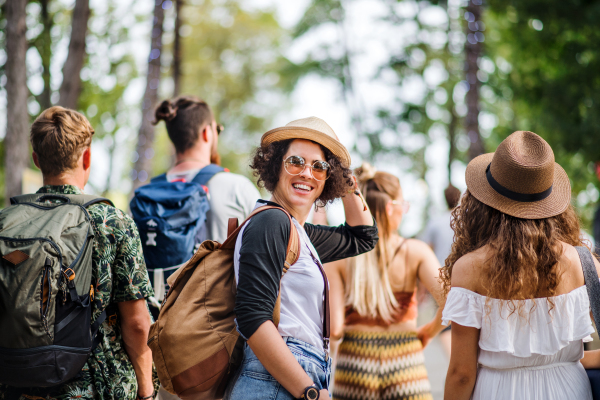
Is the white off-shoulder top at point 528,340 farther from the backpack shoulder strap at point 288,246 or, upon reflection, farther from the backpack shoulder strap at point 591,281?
the backpack shoulder strap at point 288,246

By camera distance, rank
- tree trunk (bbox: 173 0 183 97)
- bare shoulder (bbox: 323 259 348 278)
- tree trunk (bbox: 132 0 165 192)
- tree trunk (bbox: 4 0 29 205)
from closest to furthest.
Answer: bare shoulder (bbox: 323 259 348 278), tree trunk (bbox: 4 0 29 205), tree trunk (bbox: 132 0 165 192), tree trunk (bbox: 173 0 183 97)

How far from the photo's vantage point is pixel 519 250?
2.14 meters

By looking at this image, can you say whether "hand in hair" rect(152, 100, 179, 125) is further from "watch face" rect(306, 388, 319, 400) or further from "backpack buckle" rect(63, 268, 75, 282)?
"watch face" rect(306, 388, 319, 400)

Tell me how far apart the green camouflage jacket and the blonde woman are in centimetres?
145

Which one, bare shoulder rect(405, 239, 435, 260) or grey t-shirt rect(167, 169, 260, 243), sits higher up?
grey t-shirt rect(167, 169, 260, 243)

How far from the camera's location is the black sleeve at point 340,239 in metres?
2.79

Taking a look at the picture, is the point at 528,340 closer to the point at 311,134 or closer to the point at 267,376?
the point at 267,376

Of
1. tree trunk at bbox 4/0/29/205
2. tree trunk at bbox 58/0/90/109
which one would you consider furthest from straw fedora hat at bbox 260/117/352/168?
tree trunk at bbox 58/0/90/109

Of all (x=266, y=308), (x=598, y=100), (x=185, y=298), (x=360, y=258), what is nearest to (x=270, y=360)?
(x=266, y=308)

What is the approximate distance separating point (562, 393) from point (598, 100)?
37.9 feet

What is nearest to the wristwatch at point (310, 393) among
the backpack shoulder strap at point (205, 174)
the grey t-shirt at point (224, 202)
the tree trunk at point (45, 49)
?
the grey t-shirt at point (224, 202)

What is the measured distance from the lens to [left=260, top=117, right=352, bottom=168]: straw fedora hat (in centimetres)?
243

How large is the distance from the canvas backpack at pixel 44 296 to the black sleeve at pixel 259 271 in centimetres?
76

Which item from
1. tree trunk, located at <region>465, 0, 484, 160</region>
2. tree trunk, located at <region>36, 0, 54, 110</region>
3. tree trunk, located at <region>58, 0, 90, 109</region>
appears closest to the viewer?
tree trunk, located at <region>58, 0, 90, 109</region>
